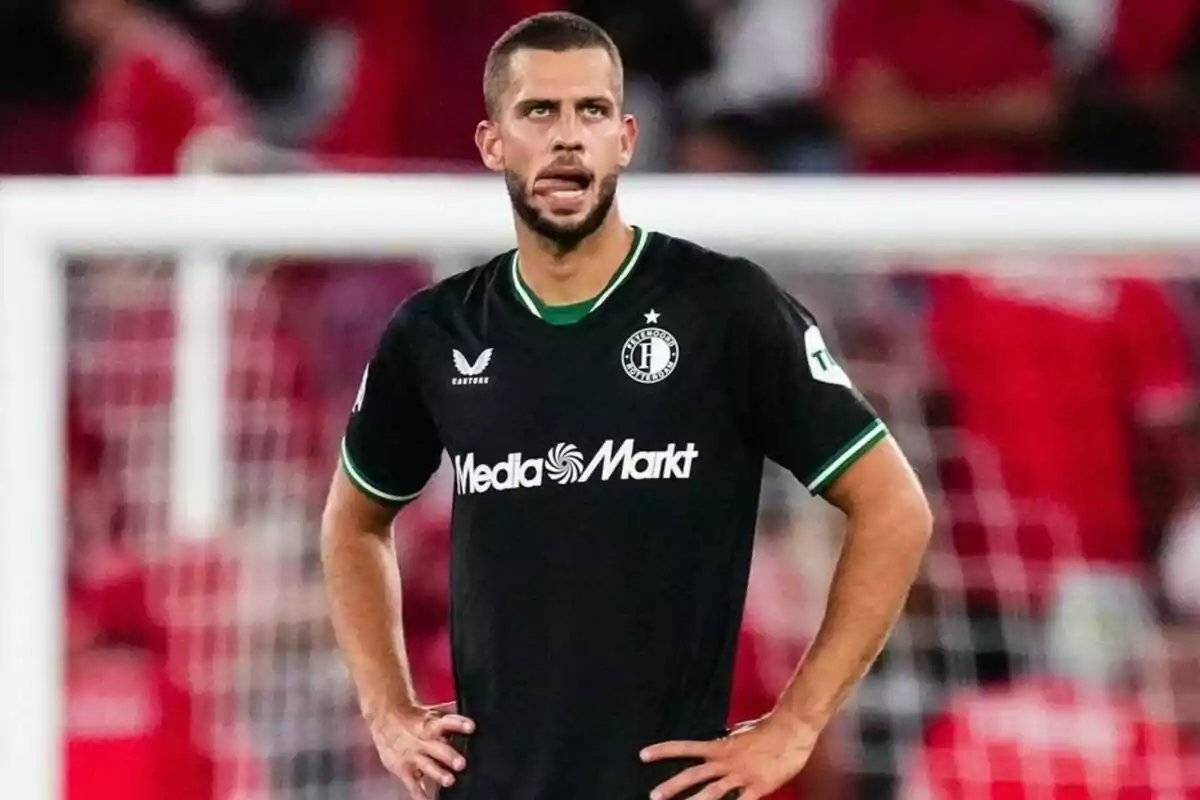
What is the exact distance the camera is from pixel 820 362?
188 cm

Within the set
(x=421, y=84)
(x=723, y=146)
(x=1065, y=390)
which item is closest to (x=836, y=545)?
(x=1065, y=390)

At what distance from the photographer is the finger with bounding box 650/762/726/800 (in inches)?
72.1

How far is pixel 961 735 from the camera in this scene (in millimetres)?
2811

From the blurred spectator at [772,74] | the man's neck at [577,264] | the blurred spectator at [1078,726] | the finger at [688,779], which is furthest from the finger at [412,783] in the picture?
the blurred spectator at [772,74]

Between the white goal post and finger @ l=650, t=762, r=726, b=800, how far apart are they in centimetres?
77

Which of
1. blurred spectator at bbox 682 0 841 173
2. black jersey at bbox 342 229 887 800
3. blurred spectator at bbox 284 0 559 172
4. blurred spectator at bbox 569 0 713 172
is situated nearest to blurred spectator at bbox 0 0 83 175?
blurred spectator at bbox 284 0 559 172

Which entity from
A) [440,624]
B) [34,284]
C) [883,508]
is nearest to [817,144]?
[440,624]

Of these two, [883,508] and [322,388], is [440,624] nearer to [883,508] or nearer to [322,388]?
[322,388]

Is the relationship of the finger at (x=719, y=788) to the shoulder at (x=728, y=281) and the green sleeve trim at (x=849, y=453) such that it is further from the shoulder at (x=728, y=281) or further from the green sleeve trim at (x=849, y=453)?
the shoulder at (x=728, y=281)

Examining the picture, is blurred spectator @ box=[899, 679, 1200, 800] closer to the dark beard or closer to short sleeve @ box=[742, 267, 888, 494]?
short sleeve @ box=[742, 267, 888, 494]

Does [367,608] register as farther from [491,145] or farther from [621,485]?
[491,145]

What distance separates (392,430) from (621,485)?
31 centimetres

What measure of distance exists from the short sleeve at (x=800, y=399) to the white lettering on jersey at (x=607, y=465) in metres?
0.09

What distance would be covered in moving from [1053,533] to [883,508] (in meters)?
1.15
